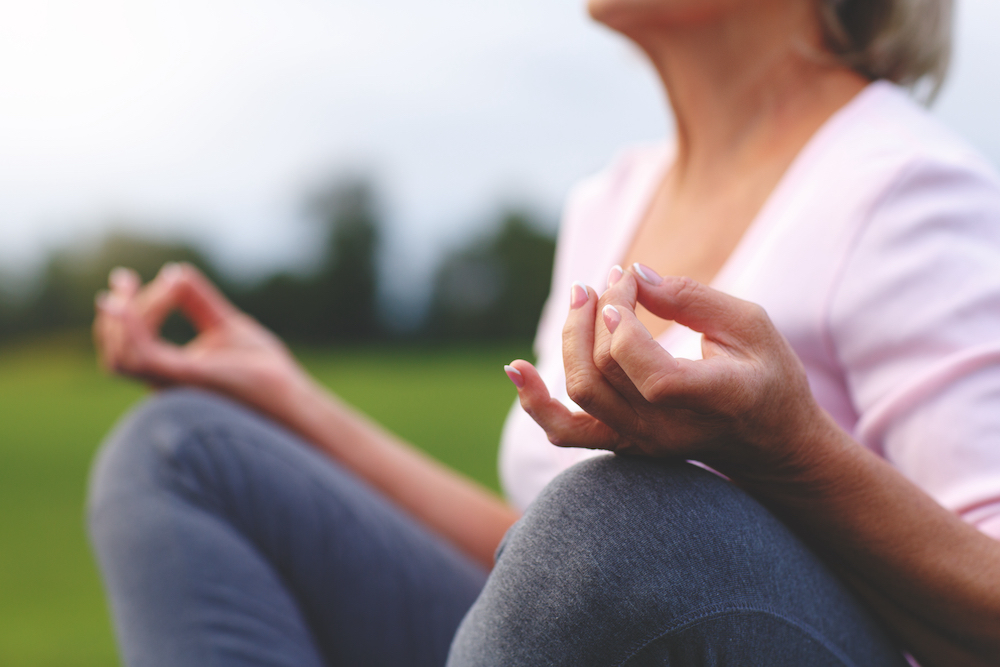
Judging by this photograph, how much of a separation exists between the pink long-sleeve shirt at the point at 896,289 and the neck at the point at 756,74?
0.13 m

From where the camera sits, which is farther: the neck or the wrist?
the neck

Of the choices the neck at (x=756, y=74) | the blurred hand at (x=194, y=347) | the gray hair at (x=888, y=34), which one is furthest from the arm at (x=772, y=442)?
the blurred hand at (x=194, y=347)

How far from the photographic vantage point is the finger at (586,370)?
24.6 inches

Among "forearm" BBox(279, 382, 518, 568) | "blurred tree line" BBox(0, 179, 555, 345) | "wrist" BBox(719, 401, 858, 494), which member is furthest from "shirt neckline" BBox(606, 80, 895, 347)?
"blurred tree line" BBox(0, 179, 555, 345)

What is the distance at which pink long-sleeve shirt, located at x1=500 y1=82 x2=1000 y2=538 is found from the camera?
797mm

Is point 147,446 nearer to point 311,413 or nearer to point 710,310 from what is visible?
point 311,413

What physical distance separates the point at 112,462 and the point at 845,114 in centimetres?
116

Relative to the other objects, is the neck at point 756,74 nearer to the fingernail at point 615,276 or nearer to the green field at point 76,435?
the fingernail at point 615,276

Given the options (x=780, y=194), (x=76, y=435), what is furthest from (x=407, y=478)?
(x=76, y=435)

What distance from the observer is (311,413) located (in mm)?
1537

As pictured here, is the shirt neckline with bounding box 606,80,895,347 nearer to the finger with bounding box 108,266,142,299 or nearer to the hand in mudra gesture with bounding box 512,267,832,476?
the hand in mudra gesture with bounding box 512,267,832,476

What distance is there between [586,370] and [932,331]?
0.42 metres

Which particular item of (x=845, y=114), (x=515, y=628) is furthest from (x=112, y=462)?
(x=845, y=114)

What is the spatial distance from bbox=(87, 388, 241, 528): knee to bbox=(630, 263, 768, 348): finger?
843 mm
